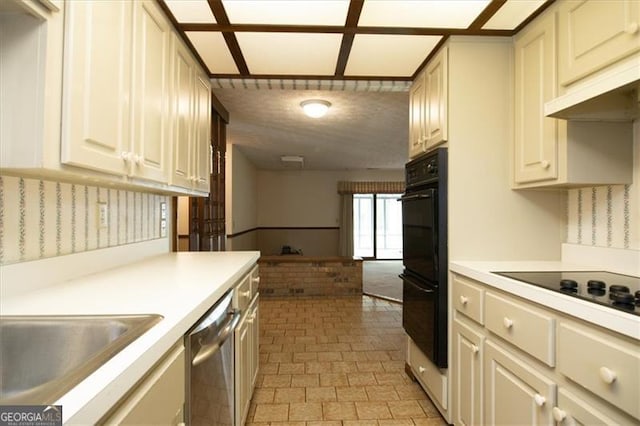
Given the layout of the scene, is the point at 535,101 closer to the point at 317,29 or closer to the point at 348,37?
the point at 348,37

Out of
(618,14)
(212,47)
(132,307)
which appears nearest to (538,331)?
(618,14)

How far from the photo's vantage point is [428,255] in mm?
2014

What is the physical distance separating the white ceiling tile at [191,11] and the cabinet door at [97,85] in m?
0.32

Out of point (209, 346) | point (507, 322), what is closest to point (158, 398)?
point (209, 346)

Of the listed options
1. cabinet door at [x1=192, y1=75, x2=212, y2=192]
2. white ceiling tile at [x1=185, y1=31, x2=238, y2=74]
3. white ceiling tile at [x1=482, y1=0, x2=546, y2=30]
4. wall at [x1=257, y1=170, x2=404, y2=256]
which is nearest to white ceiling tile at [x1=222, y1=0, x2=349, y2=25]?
white ceiling tile at [x1=185, y1=31, x2=238, y2=74]

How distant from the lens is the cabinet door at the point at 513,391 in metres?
1.15

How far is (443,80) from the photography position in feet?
6.45

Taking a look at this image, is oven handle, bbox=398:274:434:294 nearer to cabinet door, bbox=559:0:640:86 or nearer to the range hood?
the range hood

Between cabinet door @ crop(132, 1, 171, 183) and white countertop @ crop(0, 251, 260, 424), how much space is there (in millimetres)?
472

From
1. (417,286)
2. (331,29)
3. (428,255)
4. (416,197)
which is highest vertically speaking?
(331,29)

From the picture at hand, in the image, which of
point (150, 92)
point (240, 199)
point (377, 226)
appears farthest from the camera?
point (377, 226)

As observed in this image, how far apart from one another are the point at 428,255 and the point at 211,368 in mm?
1388

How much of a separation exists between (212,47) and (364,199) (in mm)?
7057

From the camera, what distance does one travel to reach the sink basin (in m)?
0.85
